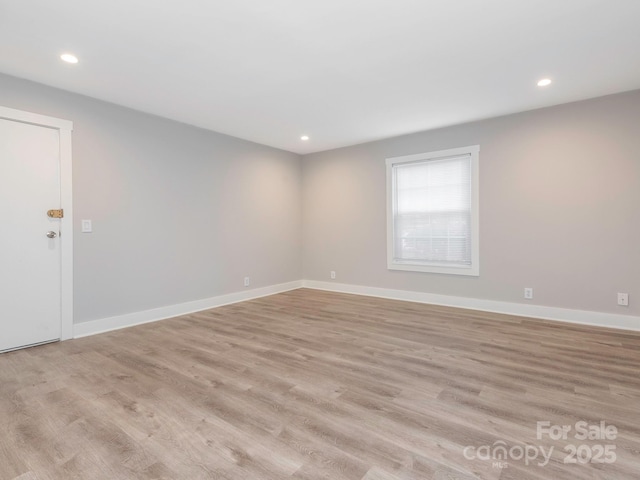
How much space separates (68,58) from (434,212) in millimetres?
4337

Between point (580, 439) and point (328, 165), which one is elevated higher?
point (328, 165)

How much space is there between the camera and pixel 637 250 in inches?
130

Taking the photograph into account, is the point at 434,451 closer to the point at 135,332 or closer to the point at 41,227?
the point at 135,332

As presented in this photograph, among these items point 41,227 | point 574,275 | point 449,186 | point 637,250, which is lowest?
point 574,275

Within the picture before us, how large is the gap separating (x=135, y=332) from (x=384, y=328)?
2.68m

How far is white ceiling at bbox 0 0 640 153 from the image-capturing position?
2.06 metres

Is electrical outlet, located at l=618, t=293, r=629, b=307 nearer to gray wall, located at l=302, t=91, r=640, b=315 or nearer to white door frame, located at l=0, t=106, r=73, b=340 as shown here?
gray wall, located at l=302, t=91, r=640, b=315

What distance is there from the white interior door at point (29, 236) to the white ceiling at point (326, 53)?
2.06 ft

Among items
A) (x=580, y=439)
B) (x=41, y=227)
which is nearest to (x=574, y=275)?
(x=580, y=439)

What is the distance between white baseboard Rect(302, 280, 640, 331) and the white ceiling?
237 cm

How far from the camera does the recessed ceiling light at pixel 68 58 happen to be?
2.54 metres

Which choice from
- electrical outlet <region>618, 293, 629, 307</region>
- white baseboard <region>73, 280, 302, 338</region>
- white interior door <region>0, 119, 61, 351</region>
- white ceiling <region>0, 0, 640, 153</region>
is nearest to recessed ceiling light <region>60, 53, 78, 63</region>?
white ceiling <region>0, 0, 640, 153</region>

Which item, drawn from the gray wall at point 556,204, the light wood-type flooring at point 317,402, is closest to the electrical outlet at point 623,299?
the gray wall at point 556,204

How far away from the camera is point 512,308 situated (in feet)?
13.0
